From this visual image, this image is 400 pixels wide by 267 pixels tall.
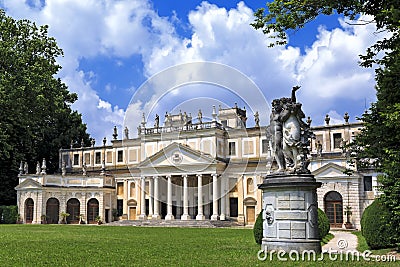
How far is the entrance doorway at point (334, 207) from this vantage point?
44.8 meters

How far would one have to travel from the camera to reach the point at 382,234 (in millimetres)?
19016

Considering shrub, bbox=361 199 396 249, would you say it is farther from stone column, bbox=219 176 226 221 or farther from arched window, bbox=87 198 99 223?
arched window, bbox=87 198 99 223

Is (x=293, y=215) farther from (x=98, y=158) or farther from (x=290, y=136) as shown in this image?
(x=98, y=158)

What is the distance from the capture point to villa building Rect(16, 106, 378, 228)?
5566 centimetres

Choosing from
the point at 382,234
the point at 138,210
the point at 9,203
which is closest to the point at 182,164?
the point at 138,210

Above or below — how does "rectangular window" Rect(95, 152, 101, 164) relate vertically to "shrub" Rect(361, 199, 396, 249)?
above

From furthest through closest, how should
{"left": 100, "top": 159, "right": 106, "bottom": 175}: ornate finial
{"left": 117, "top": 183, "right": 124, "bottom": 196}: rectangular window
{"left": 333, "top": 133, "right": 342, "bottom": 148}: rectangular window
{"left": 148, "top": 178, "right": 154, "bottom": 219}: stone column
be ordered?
{"left": 117, "top": 183, "right": 124, "bottom": 196}: rectangular window, {"left": 100, "top": 159, "right": 106, "bottom": 175}: ornate finial, {"left": 148, "top": 178, "right": 154, "bottom": 219}: stone column, {"left": 333, "top": 133, "right": 342, "bottom": 148}: rectangular window

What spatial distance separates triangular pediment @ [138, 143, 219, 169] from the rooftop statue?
3959cm

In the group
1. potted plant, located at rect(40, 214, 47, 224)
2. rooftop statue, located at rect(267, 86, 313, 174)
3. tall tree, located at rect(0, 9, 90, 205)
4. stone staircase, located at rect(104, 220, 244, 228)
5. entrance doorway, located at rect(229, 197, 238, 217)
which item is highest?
tall tree, located at rect(0, 9, 90, 205)

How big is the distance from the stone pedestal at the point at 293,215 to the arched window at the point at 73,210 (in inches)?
1831

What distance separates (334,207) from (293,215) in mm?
31489

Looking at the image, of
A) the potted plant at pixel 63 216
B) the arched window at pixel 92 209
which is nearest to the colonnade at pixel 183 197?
the arched window at pixel 92 209

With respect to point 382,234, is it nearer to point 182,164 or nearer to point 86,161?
point 182,164

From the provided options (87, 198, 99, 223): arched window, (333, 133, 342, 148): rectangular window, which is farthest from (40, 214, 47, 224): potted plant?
(333, 133, 342, 148): rectangular window
